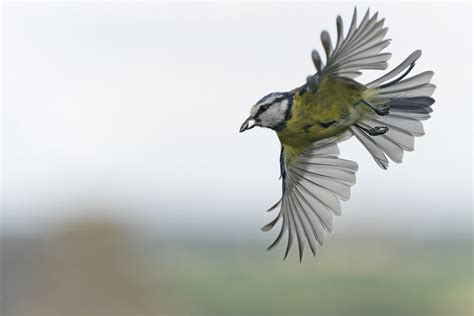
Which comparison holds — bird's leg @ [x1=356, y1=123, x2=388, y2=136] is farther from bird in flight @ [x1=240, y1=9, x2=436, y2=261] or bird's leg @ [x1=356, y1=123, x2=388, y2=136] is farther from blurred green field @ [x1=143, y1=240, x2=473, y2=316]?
blurred green field @ [x1=143, y1=240, x2=473, y2=316]

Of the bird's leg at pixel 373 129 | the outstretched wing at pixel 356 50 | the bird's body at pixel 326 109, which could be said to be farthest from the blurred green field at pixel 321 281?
the outstretched wing at pixel 356 50

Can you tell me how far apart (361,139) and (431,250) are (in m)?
30.4

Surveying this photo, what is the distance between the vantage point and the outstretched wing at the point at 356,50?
11.8 feet

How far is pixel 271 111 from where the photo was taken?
3.83 m

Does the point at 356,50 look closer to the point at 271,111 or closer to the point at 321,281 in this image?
the point at 271,111

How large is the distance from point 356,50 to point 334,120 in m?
0.29

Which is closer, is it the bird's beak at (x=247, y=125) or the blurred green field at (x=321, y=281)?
the bird's beak at (x=247, y=125)

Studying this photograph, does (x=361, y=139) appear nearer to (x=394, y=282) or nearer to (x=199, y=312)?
(x=199, y=312)

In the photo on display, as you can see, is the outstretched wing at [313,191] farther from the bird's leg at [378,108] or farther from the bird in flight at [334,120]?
the bird's leg at [378,108]

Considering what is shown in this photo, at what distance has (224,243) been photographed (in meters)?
38.2

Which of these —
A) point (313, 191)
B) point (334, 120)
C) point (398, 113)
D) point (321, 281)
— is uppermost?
point (321, 281)

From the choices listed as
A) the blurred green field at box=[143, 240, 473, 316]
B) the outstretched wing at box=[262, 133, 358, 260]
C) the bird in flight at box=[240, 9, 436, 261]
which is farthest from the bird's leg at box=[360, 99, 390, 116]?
the blurred green field at box=[143, 240, 473, 316]

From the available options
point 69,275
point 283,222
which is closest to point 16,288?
point 69,275

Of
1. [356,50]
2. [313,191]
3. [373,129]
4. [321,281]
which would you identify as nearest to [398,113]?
[373,129]
